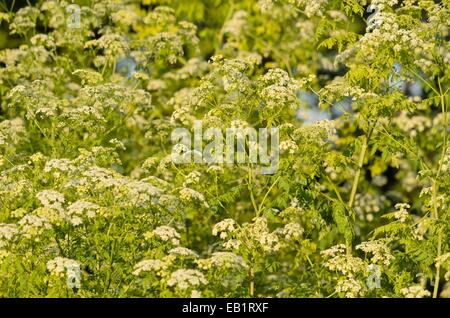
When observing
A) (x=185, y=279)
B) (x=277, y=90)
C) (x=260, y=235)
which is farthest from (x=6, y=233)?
(x=277, y=90)

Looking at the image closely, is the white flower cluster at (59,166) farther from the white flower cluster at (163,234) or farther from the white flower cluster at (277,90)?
the white flower cluster at (277,90)

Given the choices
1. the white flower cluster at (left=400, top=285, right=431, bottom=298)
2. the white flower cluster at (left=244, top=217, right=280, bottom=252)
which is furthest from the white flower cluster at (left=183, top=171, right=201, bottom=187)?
the white flower cluster at (left=400, top=285, right=431, bottom=298)

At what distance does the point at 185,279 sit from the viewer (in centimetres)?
746

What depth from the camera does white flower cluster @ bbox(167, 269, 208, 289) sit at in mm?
7285

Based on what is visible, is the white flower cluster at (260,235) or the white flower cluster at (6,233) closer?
the white flower cluster at (6,233)

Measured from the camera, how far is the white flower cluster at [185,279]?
729 cm

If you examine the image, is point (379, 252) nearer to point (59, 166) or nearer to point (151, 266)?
point (151, 266)

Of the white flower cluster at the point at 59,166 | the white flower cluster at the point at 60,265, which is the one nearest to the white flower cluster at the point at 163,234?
the white flower cluster at the point at 60,265

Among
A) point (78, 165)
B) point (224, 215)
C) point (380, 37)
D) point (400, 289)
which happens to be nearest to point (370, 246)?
point (400, 289)

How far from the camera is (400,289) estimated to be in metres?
8.09

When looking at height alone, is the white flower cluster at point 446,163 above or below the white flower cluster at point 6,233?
above
